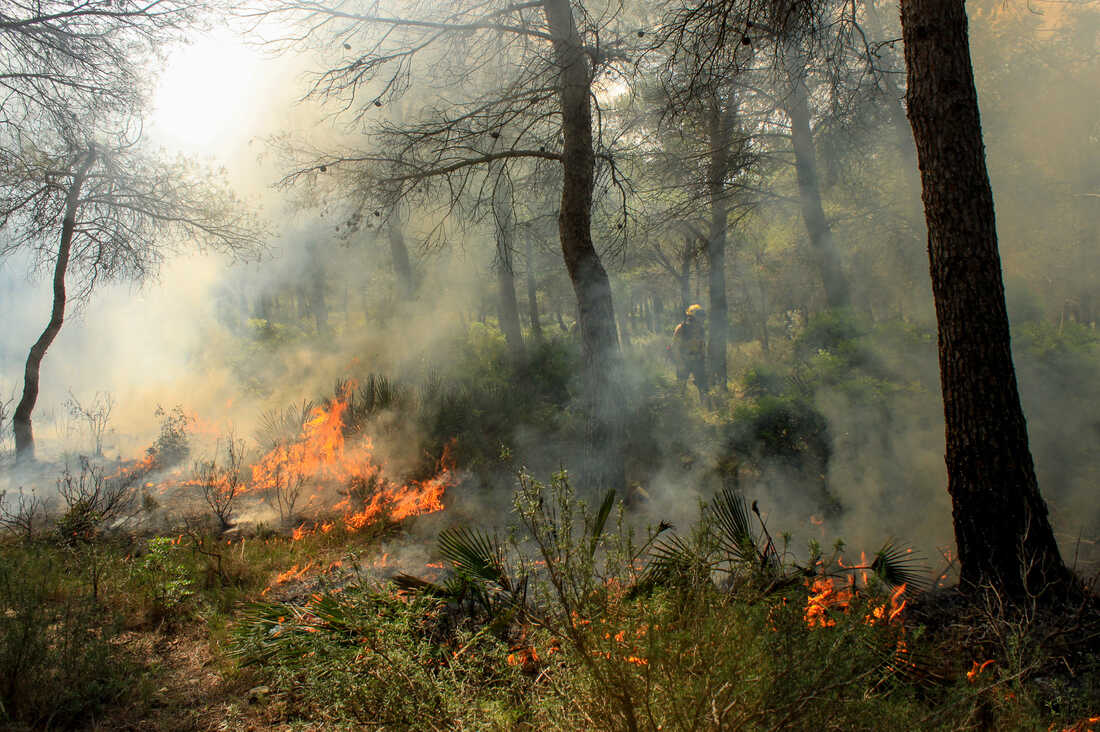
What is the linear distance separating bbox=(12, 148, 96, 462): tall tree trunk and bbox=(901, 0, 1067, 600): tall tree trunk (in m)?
12.4

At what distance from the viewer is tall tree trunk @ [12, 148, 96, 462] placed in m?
9.98

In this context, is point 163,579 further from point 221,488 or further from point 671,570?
point 671,570

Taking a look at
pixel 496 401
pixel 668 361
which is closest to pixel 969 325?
pixel 496 401

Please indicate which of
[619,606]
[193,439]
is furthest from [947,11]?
[193,439]

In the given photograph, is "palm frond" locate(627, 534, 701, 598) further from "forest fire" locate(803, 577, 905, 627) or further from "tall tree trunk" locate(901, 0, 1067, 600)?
"tall tree trunk" locate(901, 0, 1067, 600)

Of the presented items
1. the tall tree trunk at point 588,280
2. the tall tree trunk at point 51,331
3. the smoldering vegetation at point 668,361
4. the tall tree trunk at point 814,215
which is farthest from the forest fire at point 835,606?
the tall tree trunk at point 51,331

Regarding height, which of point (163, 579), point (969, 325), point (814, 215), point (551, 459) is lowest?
point (551, 459)

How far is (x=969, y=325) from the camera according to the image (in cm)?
397

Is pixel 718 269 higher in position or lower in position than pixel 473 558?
higher

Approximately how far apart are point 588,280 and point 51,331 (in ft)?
32.2

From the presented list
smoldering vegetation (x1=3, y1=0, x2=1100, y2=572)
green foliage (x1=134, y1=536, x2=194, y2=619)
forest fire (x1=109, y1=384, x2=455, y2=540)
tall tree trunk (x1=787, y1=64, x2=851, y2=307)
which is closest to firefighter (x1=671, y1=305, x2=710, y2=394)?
smoldering vegetation (x1=3, y1=0, x2=1100, y2=572)

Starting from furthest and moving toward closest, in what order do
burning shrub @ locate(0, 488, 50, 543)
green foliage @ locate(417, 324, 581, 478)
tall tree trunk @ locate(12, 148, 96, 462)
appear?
tall tree trunk @ locate(12, 148, 96, 462) → green foliage @ locate(417, 324, 581, 478) → burning shrub @ locate(0, 488, 50, 543)

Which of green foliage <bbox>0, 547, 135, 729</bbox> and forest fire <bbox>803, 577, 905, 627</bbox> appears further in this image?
green foliage <bbox>0, 547, 135, 729</bbox>

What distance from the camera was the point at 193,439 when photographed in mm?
11250
